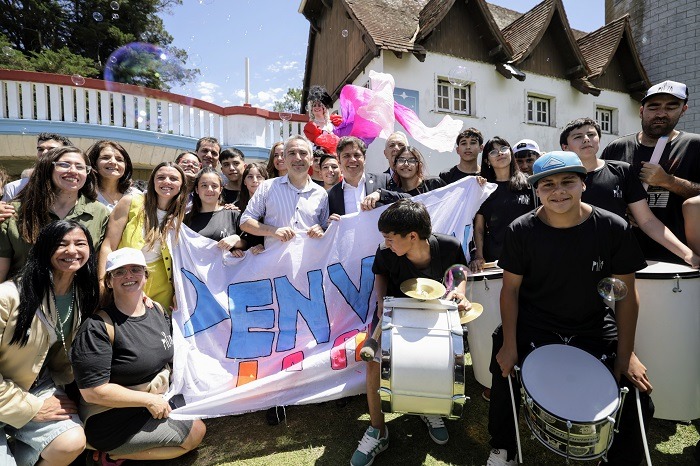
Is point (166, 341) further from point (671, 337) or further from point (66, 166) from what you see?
point (671, 337)

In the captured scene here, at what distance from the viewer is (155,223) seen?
325cm

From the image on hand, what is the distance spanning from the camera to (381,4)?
1301cm

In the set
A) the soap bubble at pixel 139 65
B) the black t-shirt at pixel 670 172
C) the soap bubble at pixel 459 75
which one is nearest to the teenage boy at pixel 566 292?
the black t-shirt at pixel 670 172

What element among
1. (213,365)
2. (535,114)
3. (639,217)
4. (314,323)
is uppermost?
(535,114)

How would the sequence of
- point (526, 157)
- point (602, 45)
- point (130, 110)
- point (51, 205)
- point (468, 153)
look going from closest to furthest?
1. point (51, 205)
2. point (526, 157)
3. point (468, 153)
4. point (130, 110)
5. point (602, 45)

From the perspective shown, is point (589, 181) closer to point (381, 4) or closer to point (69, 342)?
point (69, 342)

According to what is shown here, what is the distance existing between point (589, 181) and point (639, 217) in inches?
18.0

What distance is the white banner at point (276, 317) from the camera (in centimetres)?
316

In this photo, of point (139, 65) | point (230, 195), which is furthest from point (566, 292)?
point (139, 65)

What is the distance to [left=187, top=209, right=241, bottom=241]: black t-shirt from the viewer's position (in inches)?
143

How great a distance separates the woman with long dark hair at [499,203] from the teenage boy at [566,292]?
3.47ft

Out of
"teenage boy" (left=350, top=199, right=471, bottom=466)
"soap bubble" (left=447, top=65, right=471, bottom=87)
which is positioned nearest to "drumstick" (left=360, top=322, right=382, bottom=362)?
"teenage boy" (left=350, top=199, right=471, bottom=466)

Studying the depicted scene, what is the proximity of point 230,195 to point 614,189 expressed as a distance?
387 centimetres

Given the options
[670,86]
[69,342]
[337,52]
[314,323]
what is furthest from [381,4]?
[69,342]
